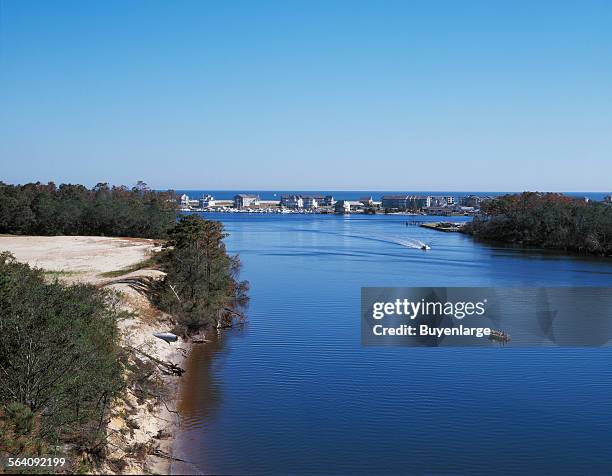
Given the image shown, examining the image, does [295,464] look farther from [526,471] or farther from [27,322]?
[27,322]

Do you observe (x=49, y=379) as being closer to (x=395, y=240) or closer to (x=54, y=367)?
(x=54, y=367)

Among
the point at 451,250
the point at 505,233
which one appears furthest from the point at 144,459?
the point at 505,233

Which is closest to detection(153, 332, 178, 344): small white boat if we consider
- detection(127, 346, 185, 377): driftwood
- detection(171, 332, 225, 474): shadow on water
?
detection(171, 332, 225, 474): shadow on water

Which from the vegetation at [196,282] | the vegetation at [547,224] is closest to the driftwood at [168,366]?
the vegetation at [196,282]

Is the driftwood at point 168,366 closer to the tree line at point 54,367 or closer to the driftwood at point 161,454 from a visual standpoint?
the tree line at point 54,367

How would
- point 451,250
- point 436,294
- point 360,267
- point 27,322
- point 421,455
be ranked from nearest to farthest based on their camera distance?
point 27,322, point 421,455, point 436,294, point 360,267, point 451,250

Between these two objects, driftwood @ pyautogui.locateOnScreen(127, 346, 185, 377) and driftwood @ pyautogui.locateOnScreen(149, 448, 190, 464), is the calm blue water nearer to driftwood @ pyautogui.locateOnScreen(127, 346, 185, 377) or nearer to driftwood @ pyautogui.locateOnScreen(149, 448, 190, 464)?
driftwood @ pyautogui.locateOnScreen(149, 448, 190, 464)
